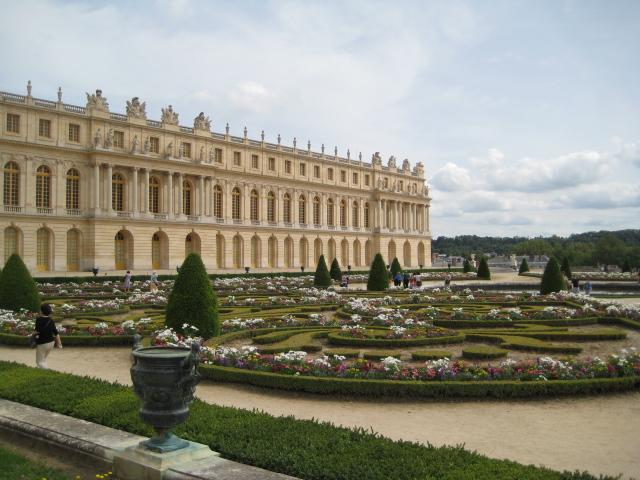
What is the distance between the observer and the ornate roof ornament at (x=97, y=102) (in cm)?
4555

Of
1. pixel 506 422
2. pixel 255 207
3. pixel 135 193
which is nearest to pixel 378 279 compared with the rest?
pixel 506 422

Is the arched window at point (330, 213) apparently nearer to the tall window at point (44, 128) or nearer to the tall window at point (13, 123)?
the tall window at point (44, 128)

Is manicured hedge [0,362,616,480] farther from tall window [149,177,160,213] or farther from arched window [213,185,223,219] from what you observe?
arched window [213,185,223,219]

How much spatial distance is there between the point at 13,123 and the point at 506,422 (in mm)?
42534

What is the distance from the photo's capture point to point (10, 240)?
137 ft

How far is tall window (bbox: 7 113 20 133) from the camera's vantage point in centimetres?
4138

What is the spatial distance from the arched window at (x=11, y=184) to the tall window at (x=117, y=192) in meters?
6.86

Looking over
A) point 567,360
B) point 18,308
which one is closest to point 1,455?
point 567,360

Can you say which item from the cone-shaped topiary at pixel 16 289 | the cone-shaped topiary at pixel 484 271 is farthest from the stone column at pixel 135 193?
the cone-shaped topiary at pixel 16 289

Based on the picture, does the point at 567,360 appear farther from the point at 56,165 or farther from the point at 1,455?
the point at 56,165

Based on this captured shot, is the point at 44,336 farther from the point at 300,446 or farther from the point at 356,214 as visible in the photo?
the point at 356,214

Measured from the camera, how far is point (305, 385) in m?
9.36

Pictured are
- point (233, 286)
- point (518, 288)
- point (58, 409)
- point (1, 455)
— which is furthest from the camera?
point (518, 288)

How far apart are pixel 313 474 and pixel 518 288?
32.5 m
